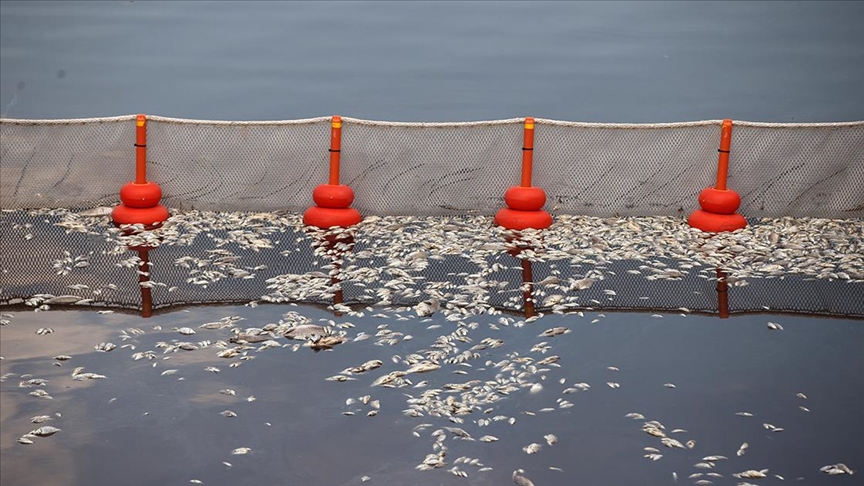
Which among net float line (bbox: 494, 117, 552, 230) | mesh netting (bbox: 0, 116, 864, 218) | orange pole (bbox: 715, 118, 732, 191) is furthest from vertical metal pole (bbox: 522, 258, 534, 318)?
orange pole (bbox: 715, 118, 732, 191)

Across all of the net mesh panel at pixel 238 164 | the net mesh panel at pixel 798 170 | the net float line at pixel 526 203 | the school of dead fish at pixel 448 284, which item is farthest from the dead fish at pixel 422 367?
the net mesh panel at pixel 798 170

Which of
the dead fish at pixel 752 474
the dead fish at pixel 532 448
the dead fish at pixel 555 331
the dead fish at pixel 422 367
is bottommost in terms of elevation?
the dead fish at pixel 532 448

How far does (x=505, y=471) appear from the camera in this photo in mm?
6500

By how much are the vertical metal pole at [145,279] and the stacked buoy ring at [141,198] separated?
1.03 m

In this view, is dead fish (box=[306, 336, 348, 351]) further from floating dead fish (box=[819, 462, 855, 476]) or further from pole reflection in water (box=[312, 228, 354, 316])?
floating dead fish (box=[819, 462, 855, 476])

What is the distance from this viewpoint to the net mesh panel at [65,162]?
12445 mm

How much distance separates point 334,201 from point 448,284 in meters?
2.50

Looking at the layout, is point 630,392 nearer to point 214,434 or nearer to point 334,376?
point 334,376

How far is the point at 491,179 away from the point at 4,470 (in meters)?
7.43

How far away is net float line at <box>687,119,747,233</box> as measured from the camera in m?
12.0

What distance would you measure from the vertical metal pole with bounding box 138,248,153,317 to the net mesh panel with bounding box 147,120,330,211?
1764 millimetres

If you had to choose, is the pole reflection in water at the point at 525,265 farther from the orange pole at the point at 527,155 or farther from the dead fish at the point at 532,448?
the dead fish at the point at 532,448

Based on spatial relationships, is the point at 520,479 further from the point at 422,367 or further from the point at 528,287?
the point at 528,287

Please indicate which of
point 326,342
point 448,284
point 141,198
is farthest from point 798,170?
point 141,198
